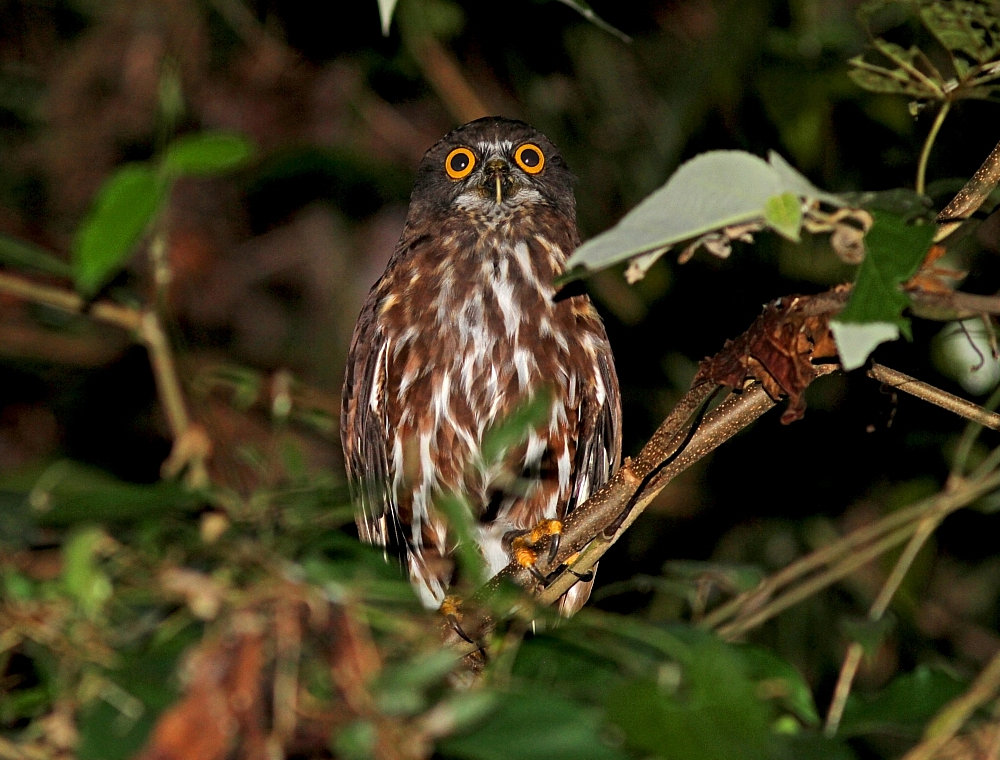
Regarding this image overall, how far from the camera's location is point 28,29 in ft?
22.2

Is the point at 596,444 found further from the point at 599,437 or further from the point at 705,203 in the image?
the point at 705,203

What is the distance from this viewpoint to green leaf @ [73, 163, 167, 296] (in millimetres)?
1583

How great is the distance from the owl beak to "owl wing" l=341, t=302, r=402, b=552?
0.58 m

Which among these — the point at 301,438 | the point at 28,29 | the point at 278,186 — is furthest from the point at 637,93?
the point at 28,29

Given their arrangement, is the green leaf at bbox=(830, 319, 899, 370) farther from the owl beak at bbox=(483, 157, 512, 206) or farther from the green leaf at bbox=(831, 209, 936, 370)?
the owl beak at bbox=(483, 157, 512, 206)

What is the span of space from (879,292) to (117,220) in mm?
974

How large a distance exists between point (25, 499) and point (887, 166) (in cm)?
428

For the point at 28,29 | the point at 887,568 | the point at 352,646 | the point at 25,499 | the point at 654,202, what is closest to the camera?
the point at 352,646

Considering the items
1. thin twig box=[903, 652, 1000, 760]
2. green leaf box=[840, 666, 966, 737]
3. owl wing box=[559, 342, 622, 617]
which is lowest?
owl wing box=[559, 342, 622, 617]

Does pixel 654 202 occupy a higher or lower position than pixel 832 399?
higher

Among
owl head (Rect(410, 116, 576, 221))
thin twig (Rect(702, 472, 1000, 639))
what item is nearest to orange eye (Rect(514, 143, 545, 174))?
owl head (Rect(410, 116, 576, 221))

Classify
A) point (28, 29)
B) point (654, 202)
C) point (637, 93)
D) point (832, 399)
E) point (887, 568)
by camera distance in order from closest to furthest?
point (654, 202) → point (887, 568) → point (832, 399) → point (637, 93) → point (28, 29)

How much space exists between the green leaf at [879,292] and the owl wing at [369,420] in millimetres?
2452

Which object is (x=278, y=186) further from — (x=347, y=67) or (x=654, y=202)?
(x=654, y=202)
